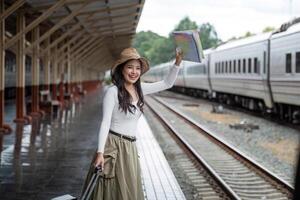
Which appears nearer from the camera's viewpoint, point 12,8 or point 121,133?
point 121,133

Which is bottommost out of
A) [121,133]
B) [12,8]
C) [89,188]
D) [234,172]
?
[234,172]

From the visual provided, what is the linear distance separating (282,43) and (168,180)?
10.3 m

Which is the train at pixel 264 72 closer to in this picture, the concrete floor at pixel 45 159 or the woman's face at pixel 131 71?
the concrete floor at pixel 45 159

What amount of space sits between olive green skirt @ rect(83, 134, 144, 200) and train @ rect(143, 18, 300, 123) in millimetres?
6762

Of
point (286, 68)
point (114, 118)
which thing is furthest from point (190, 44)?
point (286, 68)

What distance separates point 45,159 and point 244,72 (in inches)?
590

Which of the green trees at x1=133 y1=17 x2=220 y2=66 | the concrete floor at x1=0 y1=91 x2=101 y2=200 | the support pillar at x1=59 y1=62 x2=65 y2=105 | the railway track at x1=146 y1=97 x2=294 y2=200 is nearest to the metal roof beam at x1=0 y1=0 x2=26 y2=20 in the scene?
the concrete floor at x1=0 y1=91 x2=101 y2=200

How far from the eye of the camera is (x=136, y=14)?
21234mm

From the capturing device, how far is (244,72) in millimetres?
24375

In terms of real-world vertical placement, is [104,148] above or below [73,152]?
above

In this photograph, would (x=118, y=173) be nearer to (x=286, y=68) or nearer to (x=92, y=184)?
(x=92, y=184)

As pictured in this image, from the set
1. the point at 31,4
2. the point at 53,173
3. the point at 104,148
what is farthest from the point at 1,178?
the point at 31,4

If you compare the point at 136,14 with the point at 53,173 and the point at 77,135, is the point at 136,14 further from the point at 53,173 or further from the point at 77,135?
the point at 53,173

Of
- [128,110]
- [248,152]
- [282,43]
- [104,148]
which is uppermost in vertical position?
[282,43]
